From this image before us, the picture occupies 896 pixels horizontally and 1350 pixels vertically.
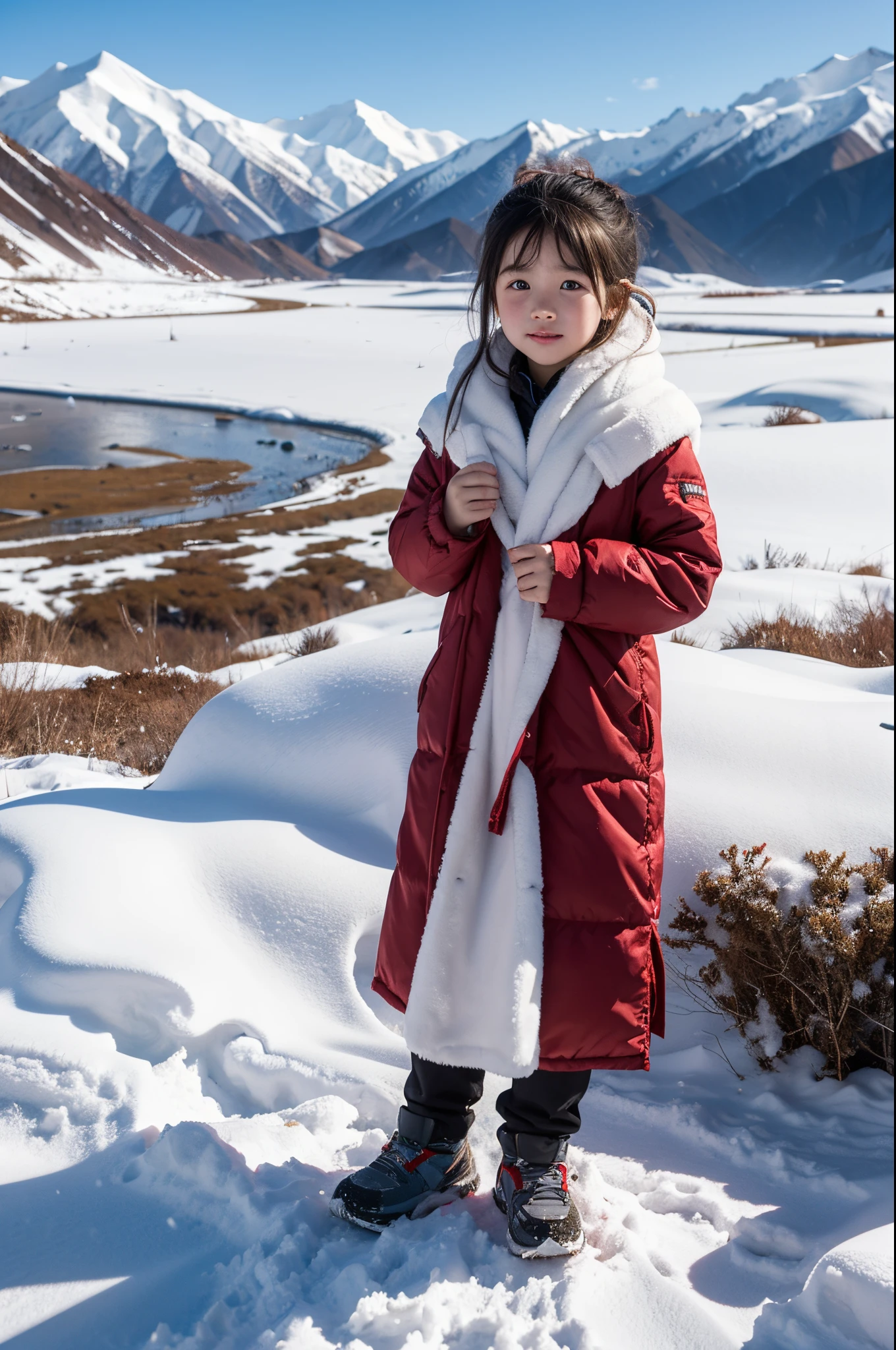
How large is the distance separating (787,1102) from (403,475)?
1297cm

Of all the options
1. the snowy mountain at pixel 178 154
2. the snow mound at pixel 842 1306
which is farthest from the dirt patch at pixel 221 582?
the snow mound at pixel 842 1306

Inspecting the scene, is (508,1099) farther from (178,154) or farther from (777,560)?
(178,154)

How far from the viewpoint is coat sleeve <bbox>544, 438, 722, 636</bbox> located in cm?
133

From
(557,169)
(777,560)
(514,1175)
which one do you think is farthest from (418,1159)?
(777,560)

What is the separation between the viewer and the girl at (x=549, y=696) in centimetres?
139

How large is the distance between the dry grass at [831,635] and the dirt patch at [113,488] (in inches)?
389

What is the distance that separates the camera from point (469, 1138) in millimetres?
1746

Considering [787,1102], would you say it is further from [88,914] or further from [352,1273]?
[88,914]

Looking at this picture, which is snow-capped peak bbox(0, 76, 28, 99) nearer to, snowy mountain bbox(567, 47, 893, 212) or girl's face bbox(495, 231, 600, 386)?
girl's face bbox(495, 231, 600, 386)

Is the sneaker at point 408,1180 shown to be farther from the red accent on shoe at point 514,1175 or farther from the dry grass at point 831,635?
the dry grass at point 831,635

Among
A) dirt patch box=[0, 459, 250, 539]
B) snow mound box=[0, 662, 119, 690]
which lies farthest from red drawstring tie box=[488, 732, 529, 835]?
dirt patch box=[0, 459, 250, 539]

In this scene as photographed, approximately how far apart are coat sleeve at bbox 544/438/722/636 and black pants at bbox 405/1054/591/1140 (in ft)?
2.39

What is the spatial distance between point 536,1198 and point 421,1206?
22cm

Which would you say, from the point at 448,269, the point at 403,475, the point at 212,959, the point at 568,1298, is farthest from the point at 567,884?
the point at 448,269
